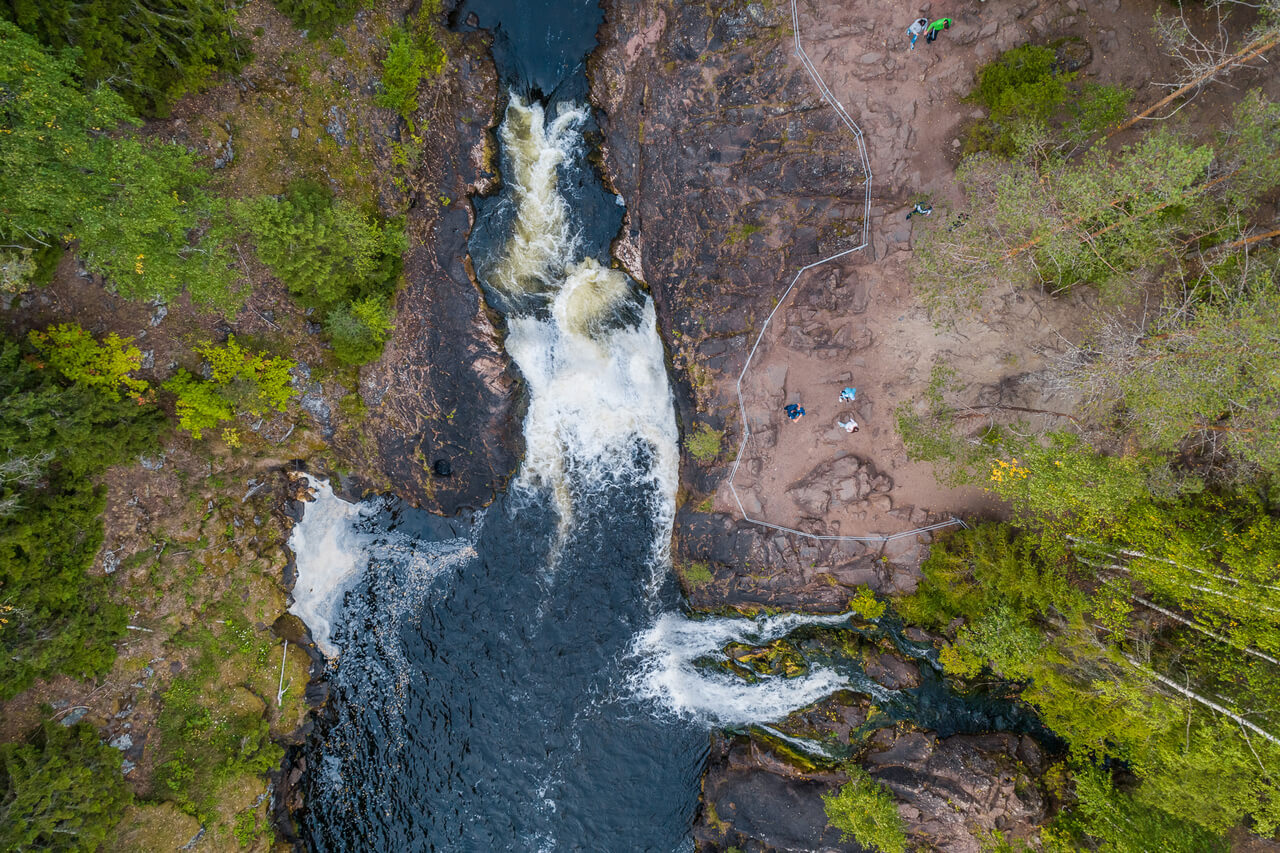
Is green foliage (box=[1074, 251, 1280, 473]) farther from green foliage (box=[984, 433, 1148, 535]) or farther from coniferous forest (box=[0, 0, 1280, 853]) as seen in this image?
green foliage (box=[984, 433, 1148, 535])

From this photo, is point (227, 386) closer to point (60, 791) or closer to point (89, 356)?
point (89, 356)

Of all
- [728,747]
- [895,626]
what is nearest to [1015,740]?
[895,626]

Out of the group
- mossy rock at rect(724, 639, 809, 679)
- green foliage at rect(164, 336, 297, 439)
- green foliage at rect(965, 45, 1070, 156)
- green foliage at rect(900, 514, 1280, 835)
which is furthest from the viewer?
mossy rock at rect(724, 639, 809, 679)

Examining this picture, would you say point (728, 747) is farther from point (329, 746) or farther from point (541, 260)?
point (541, 260)

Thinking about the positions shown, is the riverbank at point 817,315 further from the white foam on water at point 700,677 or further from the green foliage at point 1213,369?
the green foliage at point 1213,369

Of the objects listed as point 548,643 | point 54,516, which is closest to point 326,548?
point 54,516

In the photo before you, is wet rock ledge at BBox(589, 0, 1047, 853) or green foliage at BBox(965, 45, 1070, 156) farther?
wet rock ledge at BBox(589, 0, 1047, 853)

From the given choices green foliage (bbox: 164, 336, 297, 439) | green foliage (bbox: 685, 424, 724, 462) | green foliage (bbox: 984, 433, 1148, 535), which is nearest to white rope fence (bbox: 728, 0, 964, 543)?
green foliage (bbox: 685, 424, 724, 462)
